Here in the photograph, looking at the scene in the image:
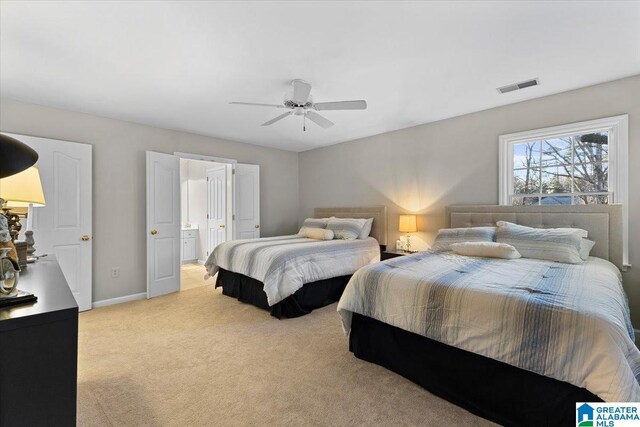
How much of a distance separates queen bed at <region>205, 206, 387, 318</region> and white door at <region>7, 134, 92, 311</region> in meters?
1.52

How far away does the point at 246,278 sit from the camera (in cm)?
393

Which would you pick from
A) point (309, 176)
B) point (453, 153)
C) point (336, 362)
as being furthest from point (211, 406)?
point (309, 176)

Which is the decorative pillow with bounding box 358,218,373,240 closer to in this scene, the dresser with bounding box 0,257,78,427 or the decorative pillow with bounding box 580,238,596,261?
the decorative pillow with bounding box 580,238,596,261

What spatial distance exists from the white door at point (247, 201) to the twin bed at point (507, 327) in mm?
3448

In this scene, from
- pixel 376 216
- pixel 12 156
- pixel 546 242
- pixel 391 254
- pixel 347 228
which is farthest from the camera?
pixel 376 216

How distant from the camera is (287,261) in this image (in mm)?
3461

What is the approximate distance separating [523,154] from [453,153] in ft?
2.67

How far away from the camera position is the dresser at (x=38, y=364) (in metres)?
0.84

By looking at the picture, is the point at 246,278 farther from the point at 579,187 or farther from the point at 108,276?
the point at 579,187

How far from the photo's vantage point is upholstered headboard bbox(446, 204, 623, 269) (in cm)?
290

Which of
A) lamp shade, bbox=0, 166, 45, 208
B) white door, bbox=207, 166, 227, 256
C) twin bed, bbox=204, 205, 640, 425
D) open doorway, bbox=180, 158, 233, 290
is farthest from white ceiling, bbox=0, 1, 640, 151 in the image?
white door, bbox=207, 166, 227, 256

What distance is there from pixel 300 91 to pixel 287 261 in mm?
1845

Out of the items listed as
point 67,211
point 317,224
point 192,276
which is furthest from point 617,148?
point 192,276

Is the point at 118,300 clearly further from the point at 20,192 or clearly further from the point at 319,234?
the point at 319,234
